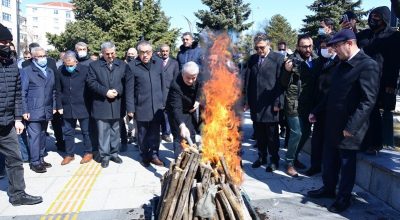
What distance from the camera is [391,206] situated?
511 centimetres

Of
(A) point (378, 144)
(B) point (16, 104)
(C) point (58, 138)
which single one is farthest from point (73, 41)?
(A) point (378, 144)

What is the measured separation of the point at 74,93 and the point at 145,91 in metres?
1.62

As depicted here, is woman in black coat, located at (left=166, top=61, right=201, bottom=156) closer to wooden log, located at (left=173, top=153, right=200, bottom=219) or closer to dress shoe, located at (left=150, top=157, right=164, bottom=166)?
dress shoe, located at (left=150, top=157, right=164, bottom=166)

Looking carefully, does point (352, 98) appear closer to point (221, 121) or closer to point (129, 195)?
point (221, 121)

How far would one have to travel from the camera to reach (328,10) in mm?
30875

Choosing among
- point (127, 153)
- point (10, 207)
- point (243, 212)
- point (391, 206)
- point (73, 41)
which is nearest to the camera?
point (243, 212)

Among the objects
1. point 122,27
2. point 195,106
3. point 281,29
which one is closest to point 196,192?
point 195,106

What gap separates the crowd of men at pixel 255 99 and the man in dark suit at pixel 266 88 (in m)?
0.02

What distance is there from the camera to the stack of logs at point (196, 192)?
383cm

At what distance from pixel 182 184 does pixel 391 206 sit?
3168mm

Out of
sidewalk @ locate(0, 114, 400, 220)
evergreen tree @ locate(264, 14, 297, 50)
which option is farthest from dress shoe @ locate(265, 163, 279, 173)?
evergreen tree @ locate(264, 14, 297, 50)

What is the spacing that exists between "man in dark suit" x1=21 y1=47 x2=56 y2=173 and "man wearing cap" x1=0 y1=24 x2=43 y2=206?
4.99 feet

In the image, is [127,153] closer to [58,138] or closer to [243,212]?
[58,138]

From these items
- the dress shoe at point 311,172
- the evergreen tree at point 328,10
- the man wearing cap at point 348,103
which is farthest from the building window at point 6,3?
the man wearing cap at point 348,103
